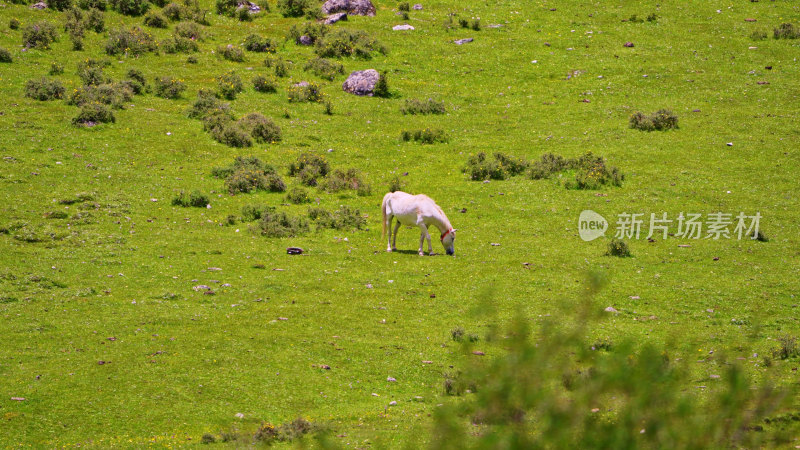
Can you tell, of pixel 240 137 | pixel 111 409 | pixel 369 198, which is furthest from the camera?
pixel 240 137

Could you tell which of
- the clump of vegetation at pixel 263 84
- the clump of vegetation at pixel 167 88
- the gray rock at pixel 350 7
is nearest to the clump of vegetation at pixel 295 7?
the gray rock at pixel 350 7

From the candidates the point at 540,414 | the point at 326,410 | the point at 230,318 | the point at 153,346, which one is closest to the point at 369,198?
the point at 230,318

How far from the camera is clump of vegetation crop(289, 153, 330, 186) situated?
93.7ft

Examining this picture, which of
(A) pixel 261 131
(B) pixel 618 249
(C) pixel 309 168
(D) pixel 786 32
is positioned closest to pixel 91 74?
(A) pixel 261 131

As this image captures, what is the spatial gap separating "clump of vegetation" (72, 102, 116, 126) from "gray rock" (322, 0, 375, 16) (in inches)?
807

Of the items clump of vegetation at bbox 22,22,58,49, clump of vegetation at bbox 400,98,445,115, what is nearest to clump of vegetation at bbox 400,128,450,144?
clump of vegetation at bbox 400,98,445,115

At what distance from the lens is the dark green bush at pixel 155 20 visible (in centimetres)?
4225

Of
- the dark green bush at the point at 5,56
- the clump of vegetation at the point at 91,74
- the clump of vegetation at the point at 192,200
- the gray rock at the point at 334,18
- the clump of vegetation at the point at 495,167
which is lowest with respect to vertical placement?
the clump of vegetation at the point at 192,200

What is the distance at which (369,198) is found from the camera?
27703 mm

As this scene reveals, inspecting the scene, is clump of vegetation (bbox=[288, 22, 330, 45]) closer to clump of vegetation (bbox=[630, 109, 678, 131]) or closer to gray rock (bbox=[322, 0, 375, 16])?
gray rock (bbox=[322, 0, 375, 16])

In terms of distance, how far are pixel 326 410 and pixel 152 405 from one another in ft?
10.2

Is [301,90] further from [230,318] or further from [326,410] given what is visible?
[326,410]

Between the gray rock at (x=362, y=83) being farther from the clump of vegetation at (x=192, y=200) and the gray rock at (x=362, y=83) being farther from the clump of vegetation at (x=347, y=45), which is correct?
the clump of vegetation at (x=192, y=200)

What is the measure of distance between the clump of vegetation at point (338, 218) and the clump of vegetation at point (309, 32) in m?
19.8
